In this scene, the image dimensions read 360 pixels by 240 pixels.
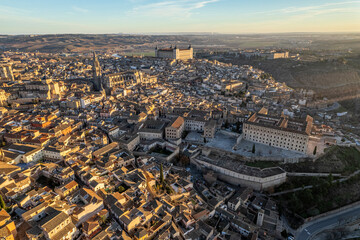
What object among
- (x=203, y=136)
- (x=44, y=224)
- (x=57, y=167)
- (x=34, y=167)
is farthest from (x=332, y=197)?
(x=34, y=167)

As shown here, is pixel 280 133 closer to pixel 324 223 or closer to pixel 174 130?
pixel 324 223

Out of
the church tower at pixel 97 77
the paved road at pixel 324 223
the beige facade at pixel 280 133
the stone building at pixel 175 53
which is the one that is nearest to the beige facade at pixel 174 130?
the beige facade at pixel 280 133

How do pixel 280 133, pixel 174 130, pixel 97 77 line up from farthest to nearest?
pixel 97 77 < pixel 174 130 < pixel 280 133

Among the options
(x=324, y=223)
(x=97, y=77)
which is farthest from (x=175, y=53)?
(x=324, y=223)

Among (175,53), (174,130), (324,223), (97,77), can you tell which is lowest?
(324,223)

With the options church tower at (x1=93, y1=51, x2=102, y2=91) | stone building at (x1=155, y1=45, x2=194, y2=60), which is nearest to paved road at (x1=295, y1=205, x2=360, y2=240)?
church tower at (x1=93, y1=51, x2=102, y2=91)

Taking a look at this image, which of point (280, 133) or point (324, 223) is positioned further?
point (280, 133)

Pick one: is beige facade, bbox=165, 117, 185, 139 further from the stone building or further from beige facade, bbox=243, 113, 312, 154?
the stone building

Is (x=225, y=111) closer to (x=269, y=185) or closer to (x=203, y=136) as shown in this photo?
(x=203, y=136)
